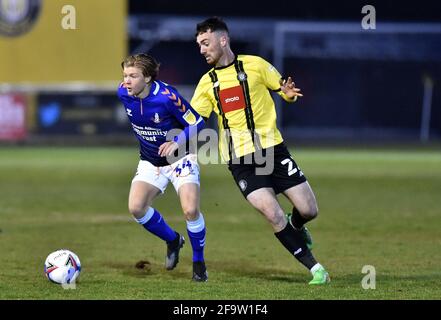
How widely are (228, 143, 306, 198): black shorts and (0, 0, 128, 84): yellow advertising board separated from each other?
92.9 ft

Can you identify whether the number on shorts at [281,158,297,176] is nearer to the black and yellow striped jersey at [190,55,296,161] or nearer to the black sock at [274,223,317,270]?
the black and yellow striped jersey at [190,55,296,161]

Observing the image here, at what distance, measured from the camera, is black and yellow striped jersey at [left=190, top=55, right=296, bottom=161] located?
8789mm

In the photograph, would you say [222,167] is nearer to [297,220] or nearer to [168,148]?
[297,220]

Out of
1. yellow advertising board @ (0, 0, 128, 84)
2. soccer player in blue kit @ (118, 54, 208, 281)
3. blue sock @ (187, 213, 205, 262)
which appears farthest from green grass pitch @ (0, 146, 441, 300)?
yellow advertising board @ (0, 0, 128, 84)

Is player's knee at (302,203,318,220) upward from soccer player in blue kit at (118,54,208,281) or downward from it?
downward

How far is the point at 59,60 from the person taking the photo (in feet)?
120

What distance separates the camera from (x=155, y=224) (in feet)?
30.7

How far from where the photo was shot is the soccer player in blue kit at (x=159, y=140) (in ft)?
28.7

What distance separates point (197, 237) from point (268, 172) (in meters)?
0.98

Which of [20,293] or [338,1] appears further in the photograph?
[338,1]
